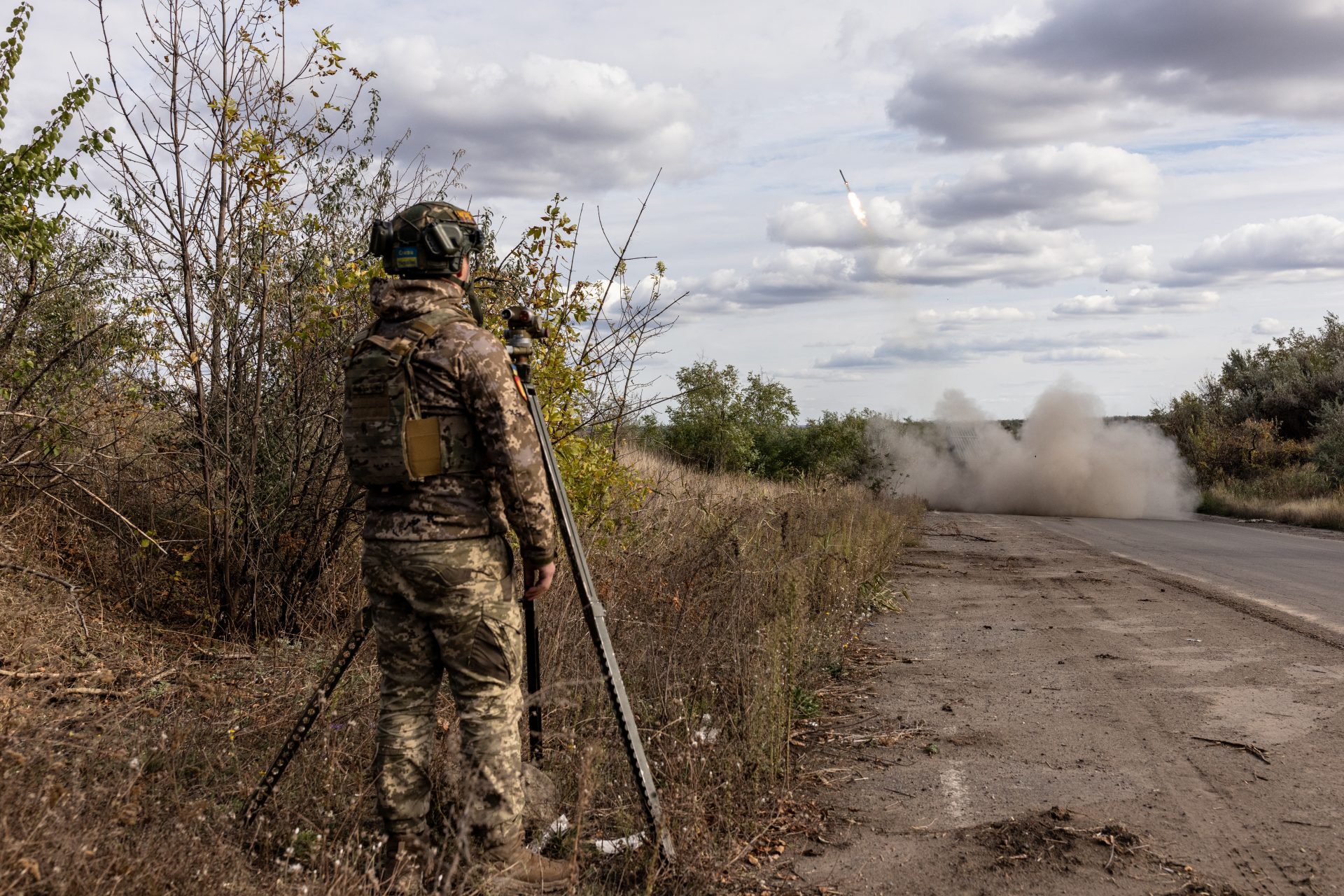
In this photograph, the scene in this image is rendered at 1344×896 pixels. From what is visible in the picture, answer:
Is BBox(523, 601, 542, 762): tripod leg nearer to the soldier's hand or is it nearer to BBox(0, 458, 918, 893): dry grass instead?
BBox(0, 458, 918, 893): dry grass

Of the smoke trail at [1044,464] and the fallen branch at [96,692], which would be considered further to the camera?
the smoke trail at [1044,464]

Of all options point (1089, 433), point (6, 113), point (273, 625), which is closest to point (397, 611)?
point (273, 625)

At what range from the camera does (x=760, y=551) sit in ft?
28.9

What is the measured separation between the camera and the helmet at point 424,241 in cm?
382

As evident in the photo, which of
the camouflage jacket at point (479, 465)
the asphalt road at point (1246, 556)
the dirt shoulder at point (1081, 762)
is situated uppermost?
the camouflage jacket at point (479, 465)

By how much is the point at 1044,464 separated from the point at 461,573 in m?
33.2

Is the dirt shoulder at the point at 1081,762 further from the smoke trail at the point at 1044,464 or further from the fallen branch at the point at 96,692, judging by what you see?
the smoke trail at the point at 1044,464

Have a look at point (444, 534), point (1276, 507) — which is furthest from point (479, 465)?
point (1276, 507)

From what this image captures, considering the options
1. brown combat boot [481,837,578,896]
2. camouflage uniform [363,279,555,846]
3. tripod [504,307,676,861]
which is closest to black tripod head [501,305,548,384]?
tripod [504,307,676,861]

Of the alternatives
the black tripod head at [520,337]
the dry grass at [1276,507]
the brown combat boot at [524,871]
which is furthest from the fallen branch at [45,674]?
the dry grass at [1276,507]

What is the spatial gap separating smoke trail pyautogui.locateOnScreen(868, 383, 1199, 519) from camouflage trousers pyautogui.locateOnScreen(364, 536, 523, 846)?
2659 cm

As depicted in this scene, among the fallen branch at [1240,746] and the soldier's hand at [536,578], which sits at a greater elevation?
the soldier's hand at [536,578]

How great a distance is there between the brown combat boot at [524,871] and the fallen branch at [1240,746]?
3780 millimetres

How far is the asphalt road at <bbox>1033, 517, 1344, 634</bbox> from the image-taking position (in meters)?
10.5
